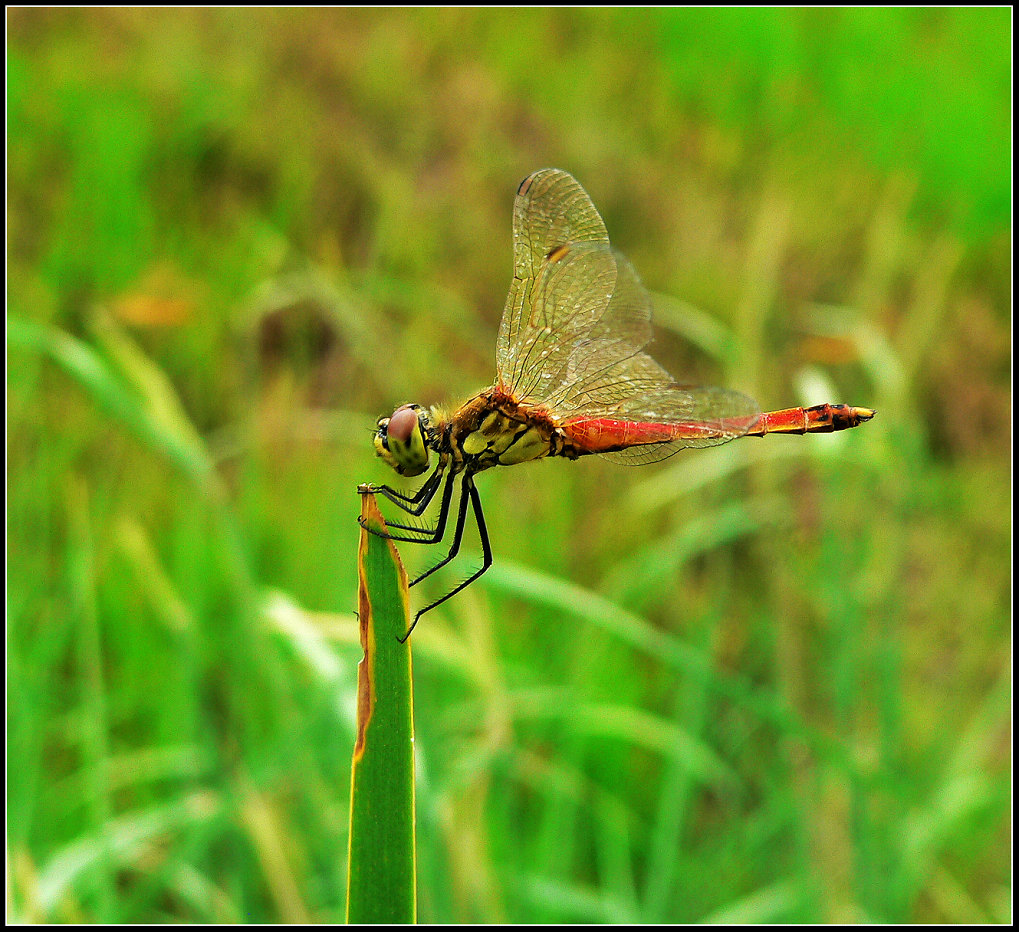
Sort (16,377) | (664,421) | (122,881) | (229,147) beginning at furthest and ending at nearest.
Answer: (229,147) → (16,377) → (122,881) → (664,421)

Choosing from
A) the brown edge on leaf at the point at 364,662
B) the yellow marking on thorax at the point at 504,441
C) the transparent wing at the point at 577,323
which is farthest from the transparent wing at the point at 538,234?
the brown edge on leaf at the point at 364,662

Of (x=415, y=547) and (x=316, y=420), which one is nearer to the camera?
(x=415, y=547)

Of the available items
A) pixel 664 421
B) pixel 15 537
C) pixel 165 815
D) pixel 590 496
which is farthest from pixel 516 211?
pixel 590 496

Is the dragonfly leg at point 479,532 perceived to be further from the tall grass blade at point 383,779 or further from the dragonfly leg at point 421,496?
the tall grass blade at point 383,779

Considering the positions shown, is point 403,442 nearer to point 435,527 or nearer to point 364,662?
point 435,527

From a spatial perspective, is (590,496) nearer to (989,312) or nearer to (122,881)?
(122,881)
